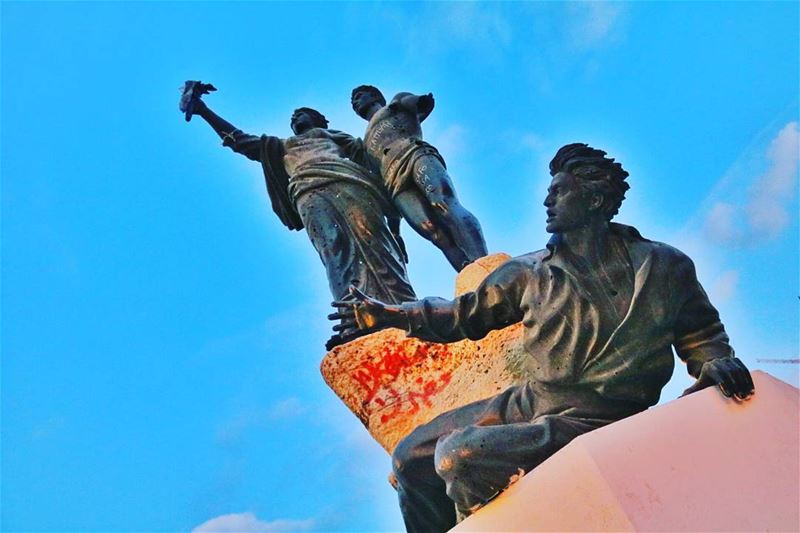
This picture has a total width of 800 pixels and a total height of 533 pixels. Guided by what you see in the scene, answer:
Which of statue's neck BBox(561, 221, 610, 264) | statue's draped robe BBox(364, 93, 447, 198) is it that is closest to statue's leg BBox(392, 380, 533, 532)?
statue's neck BBox(561, 221, 610, 264)

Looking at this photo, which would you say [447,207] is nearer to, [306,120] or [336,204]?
[336,204]

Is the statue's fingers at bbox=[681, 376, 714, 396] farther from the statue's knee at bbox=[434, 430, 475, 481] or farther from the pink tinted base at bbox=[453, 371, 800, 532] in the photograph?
the statue's knee at bbox=[434, 430, 475, 481]

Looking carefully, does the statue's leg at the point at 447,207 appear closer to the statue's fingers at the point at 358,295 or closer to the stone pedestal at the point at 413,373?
the stone pedestal at the point at 413,373

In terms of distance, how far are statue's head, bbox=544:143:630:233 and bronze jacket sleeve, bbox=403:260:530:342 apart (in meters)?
0.20

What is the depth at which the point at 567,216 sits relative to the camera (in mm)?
3174

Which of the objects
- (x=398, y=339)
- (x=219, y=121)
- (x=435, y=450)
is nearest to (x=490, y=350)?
(x=398, y=339)

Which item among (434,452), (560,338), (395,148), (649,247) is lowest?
(434,452)

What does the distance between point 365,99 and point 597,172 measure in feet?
14.0

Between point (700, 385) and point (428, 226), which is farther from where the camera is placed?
point (428, 226)

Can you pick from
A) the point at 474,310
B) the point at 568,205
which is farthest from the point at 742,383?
→ the point at 474,310

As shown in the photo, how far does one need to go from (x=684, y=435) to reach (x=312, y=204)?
158 inches

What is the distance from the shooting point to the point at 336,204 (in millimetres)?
6293

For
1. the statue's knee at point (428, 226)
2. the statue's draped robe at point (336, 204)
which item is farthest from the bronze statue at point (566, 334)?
the statue's knee at point (428, 226)

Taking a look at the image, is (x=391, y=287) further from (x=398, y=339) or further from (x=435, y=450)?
(x=435, y=450)
